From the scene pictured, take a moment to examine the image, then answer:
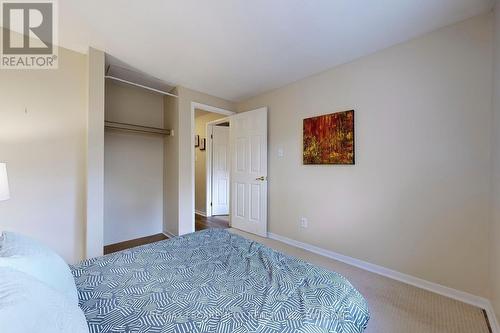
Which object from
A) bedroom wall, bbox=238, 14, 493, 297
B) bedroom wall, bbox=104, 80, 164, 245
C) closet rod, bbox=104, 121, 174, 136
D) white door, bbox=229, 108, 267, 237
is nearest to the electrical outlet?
white door, bbox=229, 108, 267, 237

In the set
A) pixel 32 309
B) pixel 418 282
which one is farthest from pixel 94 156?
pixel 418 282

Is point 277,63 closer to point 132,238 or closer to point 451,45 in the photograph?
point 451,45

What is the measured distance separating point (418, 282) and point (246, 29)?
2.89m

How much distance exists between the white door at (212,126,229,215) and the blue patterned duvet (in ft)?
11.6

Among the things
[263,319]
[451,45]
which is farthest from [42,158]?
[451,45]

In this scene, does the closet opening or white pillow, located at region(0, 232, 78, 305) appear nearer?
white pillow, located at region(0, 232, 78, 305)

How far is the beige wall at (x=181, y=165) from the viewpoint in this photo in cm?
322

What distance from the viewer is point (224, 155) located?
509 centimetres

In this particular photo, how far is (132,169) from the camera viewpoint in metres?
3.35

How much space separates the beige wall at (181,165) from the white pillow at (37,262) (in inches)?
87.9

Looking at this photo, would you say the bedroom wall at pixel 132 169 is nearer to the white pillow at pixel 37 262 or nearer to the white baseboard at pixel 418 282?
the white pillow at pixel 37 262

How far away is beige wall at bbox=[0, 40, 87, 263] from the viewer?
209 cm

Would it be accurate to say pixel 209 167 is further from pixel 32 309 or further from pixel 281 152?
pixel 32 309

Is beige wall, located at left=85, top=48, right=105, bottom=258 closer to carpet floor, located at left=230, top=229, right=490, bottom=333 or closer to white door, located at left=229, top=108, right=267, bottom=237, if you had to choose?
white door, located at left=229, top=108, right=267, bottom=237
